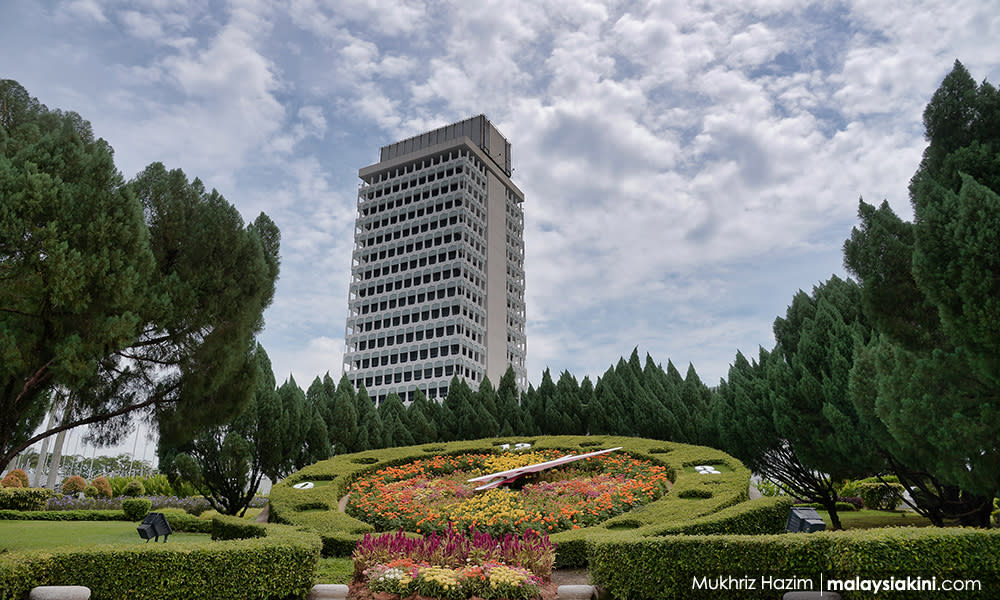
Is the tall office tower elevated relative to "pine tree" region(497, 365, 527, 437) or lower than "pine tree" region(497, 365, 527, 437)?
elevated

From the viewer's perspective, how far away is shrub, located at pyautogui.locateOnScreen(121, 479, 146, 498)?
81.0ft

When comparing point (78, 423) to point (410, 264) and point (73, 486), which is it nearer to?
point (73, 486)

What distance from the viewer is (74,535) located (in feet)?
44.5

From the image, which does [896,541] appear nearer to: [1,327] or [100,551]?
[100,551]

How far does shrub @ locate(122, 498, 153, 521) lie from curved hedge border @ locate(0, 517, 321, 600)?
12783 mm

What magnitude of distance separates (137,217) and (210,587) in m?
5.44

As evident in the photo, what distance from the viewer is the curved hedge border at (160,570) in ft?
23.3

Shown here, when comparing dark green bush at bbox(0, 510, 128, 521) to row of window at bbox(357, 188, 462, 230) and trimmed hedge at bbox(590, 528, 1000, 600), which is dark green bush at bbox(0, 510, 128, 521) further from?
row of window at bbox(357, 188, 462, 230)

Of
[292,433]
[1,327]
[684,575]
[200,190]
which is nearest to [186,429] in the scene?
[1,327]

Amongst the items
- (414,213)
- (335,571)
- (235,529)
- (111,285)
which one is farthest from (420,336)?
(111,285)

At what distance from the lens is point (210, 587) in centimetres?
724

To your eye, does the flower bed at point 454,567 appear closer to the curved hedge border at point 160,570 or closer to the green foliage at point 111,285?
the curved hedge border at point 160,570

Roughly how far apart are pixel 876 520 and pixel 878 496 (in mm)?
4315

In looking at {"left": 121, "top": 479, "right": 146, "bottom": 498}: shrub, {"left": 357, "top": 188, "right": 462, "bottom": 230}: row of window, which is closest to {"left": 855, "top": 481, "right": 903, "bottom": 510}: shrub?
{"left": 121, "top": 479, "right": 146, "bottom": 498}: shrub
